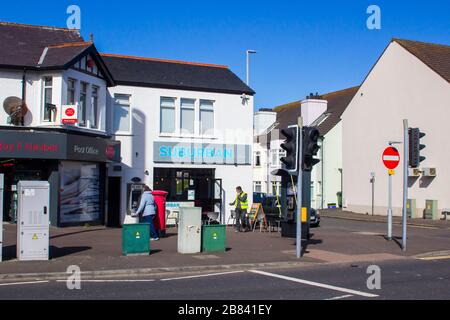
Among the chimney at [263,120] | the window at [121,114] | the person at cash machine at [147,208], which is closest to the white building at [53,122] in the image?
the window at [121,114]

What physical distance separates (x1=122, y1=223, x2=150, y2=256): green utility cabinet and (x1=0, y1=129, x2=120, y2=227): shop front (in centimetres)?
739

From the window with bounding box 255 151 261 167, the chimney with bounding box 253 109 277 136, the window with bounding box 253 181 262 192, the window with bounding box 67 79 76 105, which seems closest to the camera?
the window with bounding box 67 79 76 105

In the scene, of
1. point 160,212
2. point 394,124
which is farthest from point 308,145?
point 394,124

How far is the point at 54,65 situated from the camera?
2112 centimetres

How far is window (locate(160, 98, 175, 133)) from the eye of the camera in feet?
86.3

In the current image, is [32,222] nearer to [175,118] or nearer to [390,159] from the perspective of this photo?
[390,159]

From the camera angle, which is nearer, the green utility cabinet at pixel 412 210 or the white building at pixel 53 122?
the white building at pixel 53 122

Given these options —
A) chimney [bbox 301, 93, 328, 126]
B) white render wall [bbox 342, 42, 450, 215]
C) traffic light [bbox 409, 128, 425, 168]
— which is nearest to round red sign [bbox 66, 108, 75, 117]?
traffic light [bbox 409, 128, 425, 168]

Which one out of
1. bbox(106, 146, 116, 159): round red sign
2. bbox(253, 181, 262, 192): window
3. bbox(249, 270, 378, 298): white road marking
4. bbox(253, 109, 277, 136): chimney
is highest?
bbox(253, 109, 277, 136): chimney

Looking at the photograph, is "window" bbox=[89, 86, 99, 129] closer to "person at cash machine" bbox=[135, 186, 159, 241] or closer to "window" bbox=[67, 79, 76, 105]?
"window" bbox=[67, 79, 76, 105]

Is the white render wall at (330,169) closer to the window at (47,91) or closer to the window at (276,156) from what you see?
the window at (276,156)

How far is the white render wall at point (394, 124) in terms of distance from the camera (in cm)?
3338

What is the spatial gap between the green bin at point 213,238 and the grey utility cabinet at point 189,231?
0.14 meters
